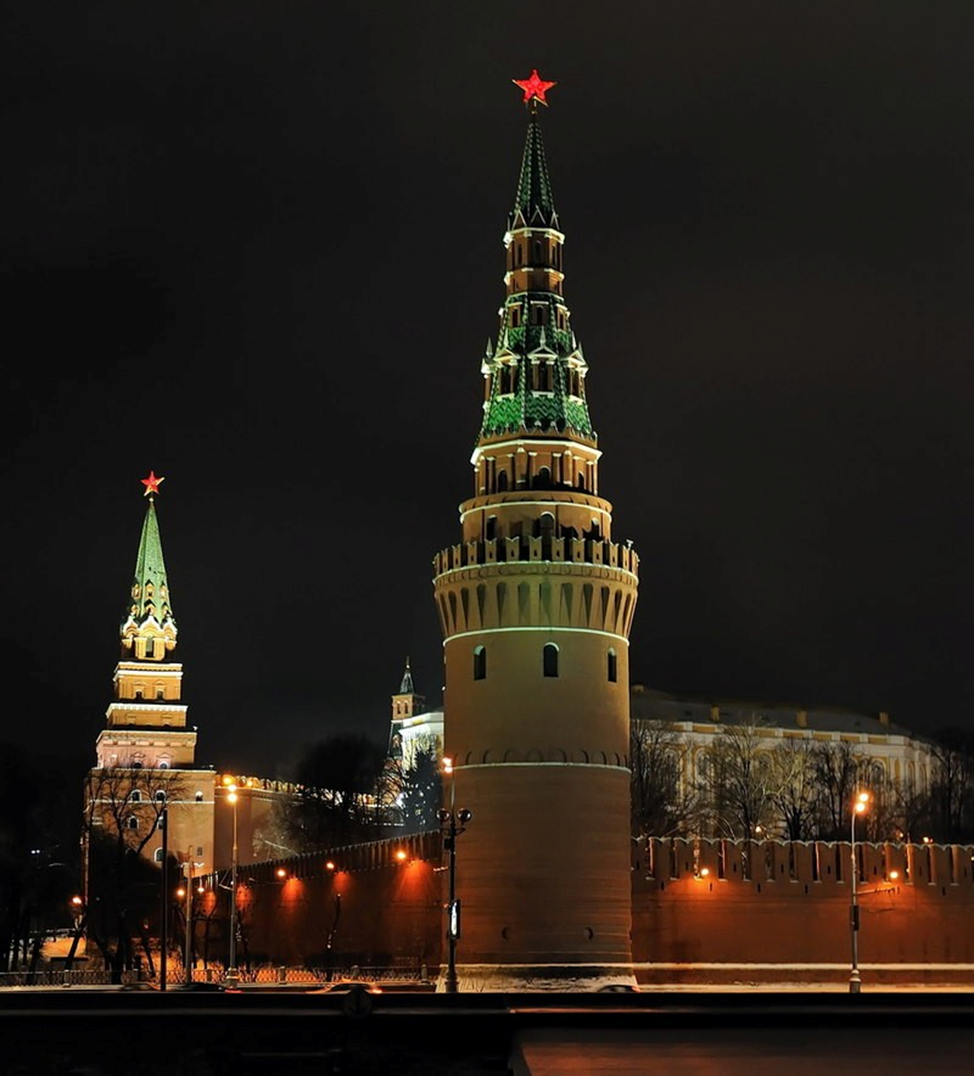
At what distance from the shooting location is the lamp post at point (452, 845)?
4975cm

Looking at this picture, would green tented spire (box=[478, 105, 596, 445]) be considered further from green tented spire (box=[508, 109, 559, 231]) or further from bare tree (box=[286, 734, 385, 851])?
bare tree (box=[286, 734, 385, 851])

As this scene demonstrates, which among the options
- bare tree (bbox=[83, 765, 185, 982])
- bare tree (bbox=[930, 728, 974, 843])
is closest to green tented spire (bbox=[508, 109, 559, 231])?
bare tree (bbox=[83, 765, 185, 982])

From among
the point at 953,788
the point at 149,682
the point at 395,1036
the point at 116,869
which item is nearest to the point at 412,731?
the point at 149,682

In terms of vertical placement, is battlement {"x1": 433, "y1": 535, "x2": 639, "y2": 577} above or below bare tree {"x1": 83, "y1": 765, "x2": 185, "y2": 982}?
above

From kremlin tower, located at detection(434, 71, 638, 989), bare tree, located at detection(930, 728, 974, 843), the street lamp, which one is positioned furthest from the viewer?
bare tree, located at detection(930, 728, 974, 843)

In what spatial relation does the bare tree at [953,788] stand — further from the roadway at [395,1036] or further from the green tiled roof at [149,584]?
the roadway at [395,1036]

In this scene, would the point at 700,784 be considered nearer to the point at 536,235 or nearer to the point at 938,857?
the point at 938,857

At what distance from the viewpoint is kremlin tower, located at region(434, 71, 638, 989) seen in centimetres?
5562

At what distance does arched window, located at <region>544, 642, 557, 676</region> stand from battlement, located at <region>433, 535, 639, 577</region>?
7.51 ft

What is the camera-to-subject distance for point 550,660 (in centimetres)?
5675

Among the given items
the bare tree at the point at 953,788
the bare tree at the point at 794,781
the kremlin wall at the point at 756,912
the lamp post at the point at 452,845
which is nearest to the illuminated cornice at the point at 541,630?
the lamp post at the point at 452,845

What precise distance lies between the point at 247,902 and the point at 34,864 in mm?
9567

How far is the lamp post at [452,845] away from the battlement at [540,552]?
5.61 metres

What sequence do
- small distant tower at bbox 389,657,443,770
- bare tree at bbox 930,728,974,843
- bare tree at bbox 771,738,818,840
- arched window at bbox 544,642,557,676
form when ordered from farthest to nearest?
small distant tower at bbox 389,657,443,770
bare tree at bbox 771,738,818,840
bare tree at bbox 930,728,974,843
arched window at bbox 544,642,557,676
